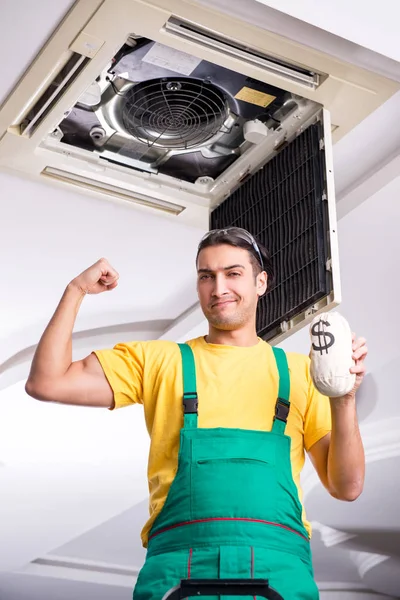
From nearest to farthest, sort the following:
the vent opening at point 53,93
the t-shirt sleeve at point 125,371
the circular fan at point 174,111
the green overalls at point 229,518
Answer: the green overalls at point 229,518
the t-shirt sleeve at point 125,371
the vent opening at point 53,93
the circular fan at point 174,111

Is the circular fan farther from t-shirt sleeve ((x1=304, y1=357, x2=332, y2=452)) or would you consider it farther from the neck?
t-shirt sleeve ((x1=304, y1=357, x2=332, y2=452))

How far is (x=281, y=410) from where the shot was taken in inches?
75.6

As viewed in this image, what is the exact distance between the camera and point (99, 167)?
306 centimetres

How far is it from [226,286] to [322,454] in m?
0.41

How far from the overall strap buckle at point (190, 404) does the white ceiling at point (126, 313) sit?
1048mm

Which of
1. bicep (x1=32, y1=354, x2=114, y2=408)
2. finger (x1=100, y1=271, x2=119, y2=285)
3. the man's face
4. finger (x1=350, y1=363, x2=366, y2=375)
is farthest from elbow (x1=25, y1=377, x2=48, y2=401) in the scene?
finger (x1=350, y1=363, x2=366, y2=375)

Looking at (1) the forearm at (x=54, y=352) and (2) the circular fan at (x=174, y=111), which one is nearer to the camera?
(1) the forearm at (x=54, y=352)

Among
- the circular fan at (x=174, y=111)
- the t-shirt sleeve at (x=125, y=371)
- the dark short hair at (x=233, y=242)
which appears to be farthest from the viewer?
the circular fan at (x=174, y=111)

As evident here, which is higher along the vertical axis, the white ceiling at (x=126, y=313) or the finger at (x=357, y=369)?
the white ceiling at (x=126, y=313)

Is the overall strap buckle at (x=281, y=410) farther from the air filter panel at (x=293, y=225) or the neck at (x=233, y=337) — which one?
the air filter panel at (x=293, y=225)

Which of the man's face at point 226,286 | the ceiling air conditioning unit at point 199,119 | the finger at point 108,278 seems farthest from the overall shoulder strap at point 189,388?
the ceiling air conditioning unit at point 199,119

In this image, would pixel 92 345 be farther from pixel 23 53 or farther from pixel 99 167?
pixel 23 53

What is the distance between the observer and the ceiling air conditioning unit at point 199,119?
2.52 meters

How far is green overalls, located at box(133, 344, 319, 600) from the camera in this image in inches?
67.9
